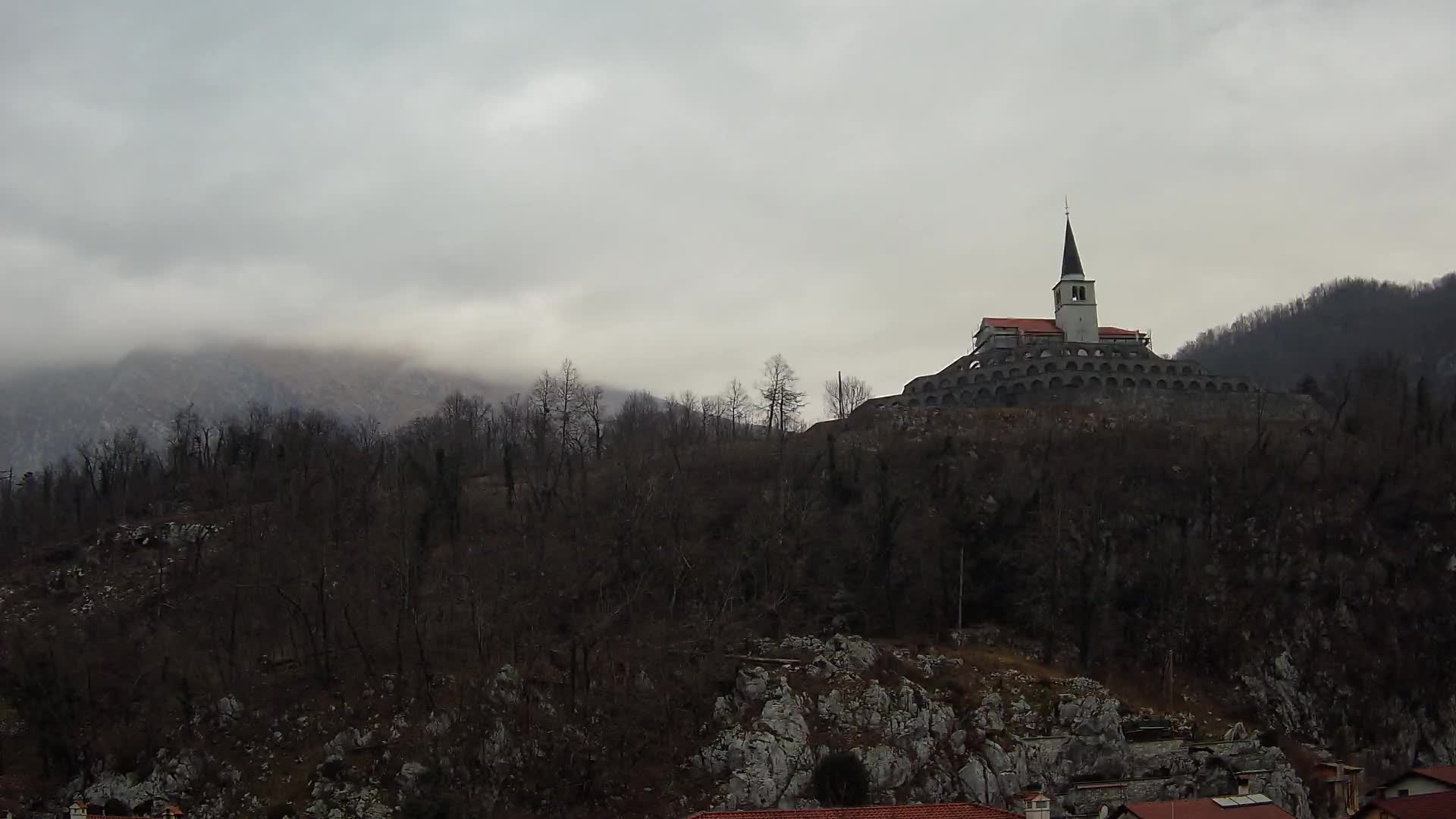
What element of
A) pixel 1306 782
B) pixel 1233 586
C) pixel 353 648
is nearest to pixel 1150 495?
pixel 1233 586

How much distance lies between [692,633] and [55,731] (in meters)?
29.2

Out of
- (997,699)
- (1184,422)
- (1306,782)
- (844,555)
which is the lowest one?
(1306,782)

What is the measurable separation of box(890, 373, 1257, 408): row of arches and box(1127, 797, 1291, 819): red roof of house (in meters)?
54.8

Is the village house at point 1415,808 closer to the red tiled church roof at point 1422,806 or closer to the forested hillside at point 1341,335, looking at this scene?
the red tiled church roof at point 1422,806

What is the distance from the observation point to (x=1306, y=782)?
53.0 metres

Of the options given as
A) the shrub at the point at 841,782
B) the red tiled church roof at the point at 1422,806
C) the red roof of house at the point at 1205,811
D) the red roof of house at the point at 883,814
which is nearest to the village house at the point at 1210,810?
the red roof of house at the point at 1205,811

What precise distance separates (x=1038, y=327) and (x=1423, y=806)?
229 ft

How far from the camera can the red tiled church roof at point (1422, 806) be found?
39.2 m

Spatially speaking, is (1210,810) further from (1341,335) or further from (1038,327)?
(1341,335)

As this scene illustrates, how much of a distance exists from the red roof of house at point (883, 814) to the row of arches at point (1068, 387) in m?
56.8

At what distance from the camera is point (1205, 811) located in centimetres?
3750

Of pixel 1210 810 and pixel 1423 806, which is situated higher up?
pixel 1210 810

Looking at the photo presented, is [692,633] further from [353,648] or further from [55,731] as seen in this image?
[55,731]

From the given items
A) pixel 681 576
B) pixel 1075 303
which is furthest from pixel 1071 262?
pixel 681 576
